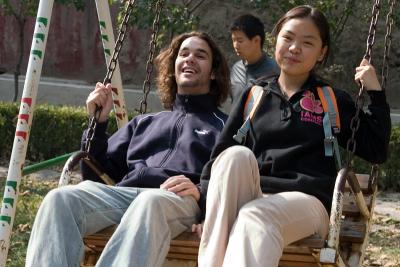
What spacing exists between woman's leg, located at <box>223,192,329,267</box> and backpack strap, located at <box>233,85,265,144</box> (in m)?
0.40

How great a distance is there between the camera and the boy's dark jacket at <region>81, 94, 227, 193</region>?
4.21 meters

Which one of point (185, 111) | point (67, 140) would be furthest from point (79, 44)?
point (185, 111)

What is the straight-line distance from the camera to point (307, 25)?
400 cm

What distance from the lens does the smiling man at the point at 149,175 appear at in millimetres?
3594

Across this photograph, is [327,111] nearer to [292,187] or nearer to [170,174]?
[292,187]

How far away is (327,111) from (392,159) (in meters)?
5.25

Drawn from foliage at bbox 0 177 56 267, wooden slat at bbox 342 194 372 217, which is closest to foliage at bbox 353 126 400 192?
foliage at bbox 0 177 56 267

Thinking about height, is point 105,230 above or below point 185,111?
below

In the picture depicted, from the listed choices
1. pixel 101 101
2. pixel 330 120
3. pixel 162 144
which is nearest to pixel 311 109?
pixel 330 120

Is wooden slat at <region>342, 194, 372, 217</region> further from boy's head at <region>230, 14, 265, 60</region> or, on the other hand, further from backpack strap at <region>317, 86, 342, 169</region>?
boy's head at <region>230, 14, 265, 60</region>

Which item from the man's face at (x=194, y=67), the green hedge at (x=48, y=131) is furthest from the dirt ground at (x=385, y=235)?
the green hedge at (x=48, y=131)

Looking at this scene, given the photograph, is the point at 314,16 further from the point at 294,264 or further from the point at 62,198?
the point at 62,198

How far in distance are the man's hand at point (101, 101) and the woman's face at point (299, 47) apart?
88cm

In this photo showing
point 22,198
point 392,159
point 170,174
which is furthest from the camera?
point 392,159
